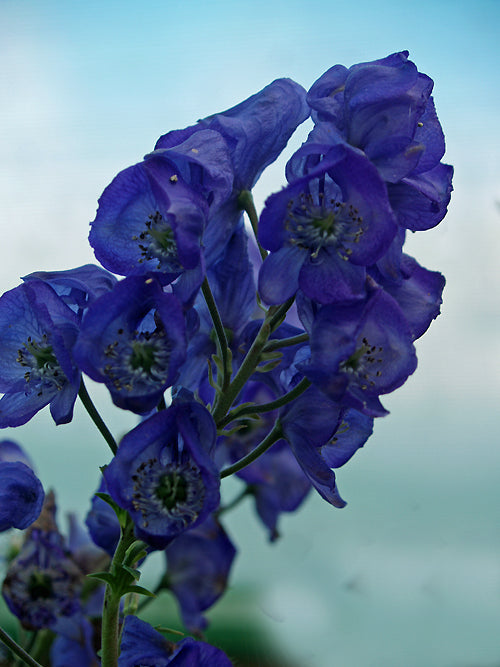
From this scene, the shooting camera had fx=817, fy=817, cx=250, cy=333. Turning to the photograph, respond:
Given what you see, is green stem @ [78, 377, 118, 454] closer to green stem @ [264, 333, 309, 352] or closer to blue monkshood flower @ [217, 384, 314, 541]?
green stem @ [264, 333, 309, 352]

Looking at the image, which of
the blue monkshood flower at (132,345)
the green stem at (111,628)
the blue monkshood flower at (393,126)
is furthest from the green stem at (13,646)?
the blue monkshood flower at (393,126)

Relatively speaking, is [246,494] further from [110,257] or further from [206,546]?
[110,257]

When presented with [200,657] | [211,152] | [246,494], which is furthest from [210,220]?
[246,494]

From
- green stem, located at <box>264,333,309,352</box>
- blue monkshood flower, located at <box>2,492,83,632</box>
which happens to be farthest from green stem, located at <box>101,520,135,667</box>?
blue monkshood flower, located at <box>2,492,83,632</box>

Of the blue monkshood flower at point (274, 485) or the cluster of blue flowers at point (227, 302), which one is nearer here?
the cluster of blue flowers at point (227, 302)

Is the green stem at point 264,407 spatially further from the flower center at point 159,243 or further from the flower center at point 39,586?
the flower center at point 39,586
